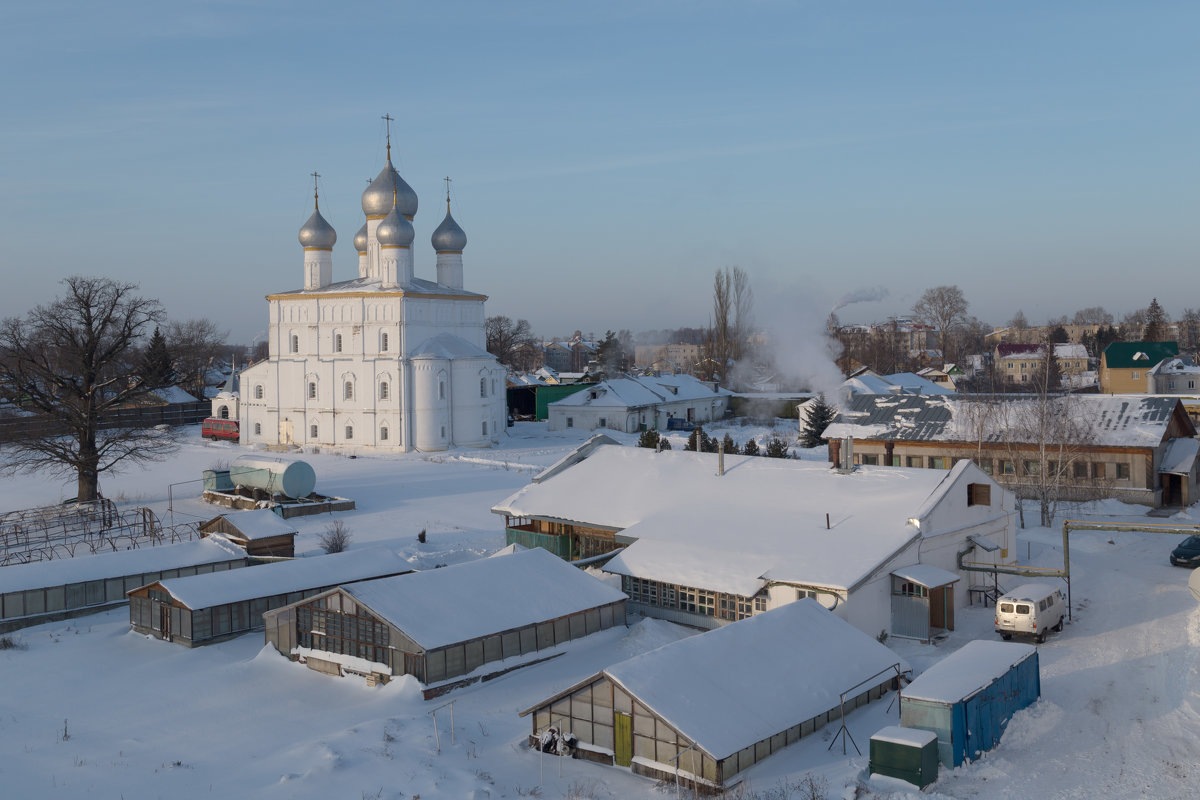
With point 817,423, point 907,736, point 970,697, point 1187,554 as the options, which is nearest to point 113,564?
point 907,736

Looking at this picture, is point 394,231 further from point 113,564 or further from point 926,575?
point 926,575

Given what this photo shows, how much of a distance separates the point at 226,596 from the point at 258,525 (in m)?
6.30

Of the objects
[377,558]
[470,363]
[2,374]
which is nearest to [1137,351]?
→ [470,363]

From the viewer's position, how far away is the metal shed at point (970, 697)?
13625mm

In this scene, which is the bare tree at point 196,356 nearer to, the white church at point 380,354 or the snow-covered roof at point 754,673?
the white church at point 380,354

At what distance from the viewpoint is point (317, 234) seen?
176ft

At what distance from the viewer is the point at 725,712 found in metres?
14.2

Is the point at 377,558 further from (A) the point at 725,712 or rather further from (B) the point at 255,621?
(A) the point at 725,712

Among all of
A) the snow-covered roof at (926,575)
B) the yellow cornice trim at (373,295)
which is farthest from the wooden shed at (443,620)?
the yellow cornice trim at (373,295)

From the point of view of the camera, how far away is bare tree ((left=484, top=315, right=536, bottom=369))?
10938 centimetres

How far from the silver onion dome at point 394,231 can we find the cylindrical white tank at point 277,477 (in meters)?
18.2

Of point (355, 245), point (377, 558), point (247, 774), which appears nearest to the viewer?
point (247, 774)

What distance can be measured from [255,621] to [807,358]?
47.1 m

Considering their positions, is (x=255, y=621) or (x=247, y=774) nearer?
(x=247, y=774)
